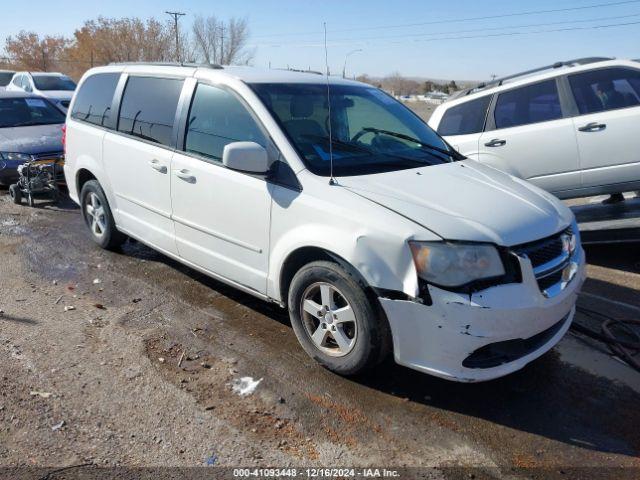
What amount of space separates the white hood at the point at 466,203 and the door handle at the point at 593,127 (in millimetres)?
2355

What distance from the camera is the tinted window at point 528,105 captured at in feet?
19.9

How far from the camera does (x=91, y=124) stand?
559 centimetres

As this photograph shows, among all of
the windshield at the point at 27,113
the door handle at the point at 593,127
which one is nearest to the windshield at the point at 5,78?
the windshield at the point at 27,113

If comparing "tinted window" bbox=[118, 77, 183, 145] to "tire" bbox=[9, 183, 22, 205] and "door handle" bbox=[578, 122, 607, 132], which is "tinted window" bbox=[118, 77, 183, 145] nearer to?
"tire" bbox=[9, 183, 22, 205]

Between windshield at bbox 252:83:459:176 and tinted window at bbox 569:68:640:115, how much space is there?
94.0 inches

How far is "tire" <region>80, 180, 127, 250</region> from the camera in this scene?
558 centimetres

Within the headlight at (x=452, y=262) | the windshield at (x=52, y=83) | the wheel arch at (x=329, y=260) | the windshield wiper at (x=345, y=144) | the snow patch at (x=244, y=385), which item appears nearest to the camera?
the headlight at (x=452, y=262)

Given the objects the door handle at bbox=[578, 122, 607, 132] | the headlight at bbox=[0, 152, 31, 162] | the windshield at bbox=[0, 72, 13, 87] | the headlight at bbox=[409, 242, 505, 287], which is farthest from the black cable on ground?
the windshield at bbox=[0, 72, 13, 87]

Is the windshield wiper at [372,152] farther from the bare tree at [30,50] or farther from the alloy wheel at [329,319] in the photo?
the bare tree at [30,50]

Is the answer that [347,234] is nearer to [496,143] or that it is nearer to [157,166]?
[157,166]

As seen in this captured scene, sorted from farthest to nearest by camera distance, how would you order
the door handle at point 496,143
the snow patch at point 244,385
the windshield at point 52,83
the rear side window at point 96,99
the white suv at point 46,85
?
the windshield at point 52,83
the white suv at point 46,85
the door handle at point 496,143
the rear side window at point 96,99
the snow patch at point 244,385

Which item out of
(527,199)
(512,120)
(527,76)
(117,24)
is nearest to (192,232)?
(527,199)

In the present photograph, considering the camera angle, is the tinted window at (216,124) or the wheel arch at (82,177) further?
the wheel arch at (82,177)

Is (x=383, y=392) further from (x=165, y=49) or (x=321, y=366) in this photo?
(x=165, y=49)
